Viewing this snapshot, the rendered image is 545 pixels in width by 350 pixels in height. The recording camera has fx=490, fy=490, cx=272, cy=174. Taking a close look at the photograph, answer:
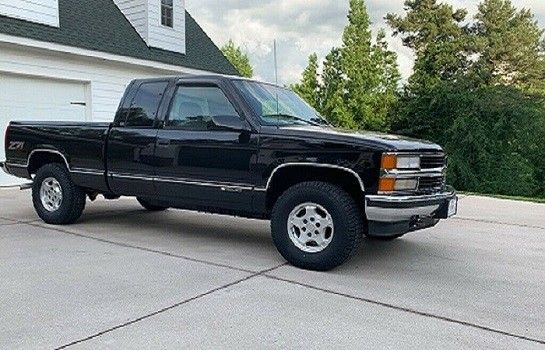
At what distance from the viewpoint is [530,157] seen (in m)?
21.6

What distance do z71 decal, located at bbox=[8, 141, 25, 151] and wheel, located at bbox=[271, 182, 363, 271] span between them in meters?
3.91

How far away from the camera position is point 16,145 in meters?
6.64

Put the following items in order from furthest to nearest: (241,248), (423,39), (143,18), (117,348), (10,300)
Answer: (423,39)
(143,18)
(241,248)
(10,300)
(117,348)

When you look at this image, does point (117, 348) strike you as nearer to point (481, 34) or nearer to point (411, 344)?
point (411, 344)

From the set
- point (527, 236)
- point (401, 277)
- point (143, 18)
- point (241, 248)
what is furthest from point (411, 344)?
point (143, 18)

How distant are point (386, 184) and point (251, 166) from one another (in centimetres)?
136

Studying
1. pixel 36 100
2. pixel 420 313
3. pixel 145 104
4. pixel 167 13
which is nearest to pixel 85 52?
pixel 36 100

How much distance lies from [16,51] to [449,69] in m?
21.6

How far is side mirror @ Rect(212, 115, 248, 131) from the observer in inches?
196

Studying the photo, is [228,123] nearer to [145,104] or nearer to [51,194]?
[145,104]

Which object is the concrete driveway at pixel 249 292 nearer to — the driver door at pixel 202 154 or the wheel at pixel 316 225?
the wheel at pixel 316 225

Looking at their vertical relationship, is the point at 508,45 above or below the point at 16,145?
above

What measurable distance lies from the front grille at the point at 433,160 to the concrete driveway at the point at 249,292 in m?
1.02

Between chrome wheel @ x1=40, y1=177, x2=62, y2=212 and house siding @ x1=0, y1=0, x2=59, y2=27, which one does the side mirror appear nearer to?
chrome wheel @ x1=40, y1=177, x2=62, y2=212
